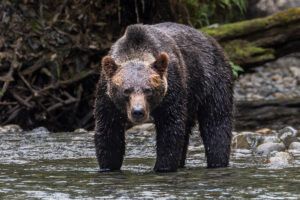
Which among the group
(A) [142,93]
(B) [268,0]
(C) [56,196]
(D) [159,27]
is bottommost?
(C) [56,196]

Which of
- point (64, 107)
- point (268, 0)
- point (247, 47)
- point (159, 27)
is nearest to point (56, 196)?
point (159, 27)

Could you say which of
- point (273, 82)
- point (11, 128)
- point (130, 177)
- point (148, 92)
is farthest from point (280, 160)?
point (273, 82)

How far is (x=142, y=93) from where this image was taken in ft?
26.4

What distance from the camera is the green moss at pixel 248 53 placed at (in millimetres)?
14477

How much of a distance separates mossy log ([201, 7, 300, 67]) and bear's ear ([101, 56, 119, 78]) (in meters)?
6.30

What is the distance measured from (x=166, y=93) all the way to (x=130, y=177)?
32.0 inches

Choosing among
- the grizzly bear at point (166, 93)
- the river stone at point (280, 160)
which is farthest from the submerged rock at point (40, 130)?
the river stone at point (280, 160)

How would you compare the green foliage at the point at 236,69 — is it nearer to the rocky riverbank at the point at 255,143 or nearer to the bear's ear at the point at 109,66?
the rocky riverbank at the point at 255,143

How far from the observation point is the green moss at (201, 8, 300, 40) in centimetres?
1459

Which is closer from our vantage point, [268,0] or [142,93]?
[142,93]

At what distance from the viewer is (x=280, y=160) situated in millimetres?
9328

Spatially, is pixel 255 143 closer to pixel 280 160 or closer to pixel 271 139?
pixel 271 139

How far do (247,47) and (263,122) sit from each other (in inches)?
47.8

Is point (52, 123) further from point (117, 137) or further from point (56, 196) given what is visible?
point (56, 196)
